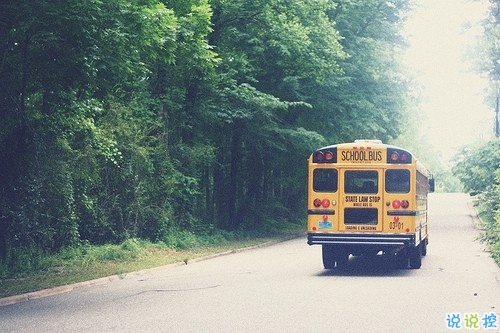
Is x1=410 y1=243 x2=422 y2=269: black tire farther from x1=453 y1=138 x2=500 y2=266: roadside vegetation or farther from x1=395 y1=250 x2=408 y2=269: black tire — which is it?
x1=453 y1=138 x2=500 y2=266: roadside vegetation

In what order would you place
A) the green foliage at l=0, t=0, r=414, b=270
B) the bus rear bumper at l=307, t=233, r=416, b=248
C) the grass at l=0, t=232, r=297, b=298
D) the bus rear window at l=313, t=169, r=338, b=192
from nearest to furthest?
the green foliage at l=0, t=0, r=414, b=270
the grass at l=0, t=232, r=297, b=298
the bus rear bumper at l=307, t=233, r=416, b=248
the bus rear window at l=313, t=169, r=338, b=192

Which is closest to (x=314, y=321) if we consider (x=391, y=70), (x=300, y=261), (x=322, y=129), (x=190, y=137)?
(x=300, y=261)

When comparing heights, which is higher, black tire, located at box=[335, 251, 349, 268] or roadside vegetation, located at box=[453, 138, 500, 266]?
roadside vegetation, located at box=[453, 138, 500, 266]

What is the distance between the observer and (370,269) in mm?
20672

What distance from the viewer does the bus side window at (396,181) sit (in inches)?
748

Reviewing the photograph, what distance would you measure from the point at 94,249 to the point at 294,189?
23.1 meters

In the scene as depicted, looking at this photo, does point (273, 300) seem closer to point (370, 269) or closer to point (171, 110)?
point (370, 269)

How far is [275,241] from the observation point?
3316cm

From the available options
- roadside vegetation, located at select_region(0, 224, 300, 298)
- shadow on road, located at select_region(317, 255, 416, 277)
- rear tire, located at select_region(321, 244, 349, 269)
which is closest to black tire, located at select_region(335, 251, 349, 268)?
rear tire, located at select_region(321, 244, 349, 269)

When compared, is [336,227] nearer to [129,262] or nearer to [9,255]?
[129,262]

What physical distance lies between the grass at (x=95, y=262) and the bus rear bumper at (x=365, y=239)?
4880mm

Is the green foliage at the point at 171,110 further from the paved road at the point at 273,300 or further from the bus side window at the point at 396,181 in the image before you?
the bus side window at the point at 396,181

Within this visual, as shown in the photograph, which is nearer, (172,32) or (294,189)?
(172,32)

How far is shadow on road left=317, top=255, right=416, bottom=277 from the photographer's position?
19.5 m
